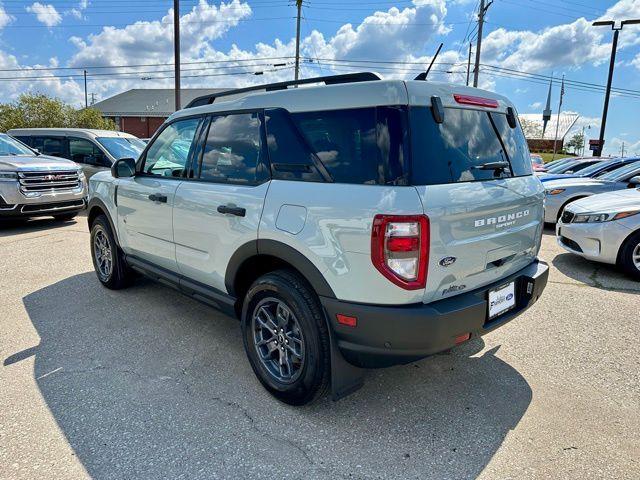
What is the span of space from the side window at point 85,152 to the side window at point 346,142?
934cm

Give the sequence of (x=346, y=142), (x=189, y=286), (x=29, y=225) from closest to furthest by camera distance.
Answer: (x=346, y=142) < (x=189, y=286) < (x=29, y=225)

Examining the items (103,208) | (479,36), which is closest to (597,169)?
(103,208)

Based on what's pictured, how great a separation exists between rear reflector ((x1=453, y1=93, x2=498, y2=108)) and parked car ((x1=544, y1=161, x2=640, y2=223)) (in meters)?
6.10

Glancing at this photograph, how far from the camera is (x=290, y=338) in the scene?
2.77m

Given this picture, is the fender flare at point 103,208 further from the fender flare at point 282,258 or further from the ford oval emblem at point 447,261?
the ford oval emblem at point 447,261

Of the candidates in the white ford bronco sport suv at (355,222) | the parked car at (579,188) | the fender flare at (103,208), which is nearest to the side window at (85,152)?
the fender flare at (103,208)

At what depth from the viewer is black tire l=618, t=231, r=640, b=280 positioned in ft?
17.8

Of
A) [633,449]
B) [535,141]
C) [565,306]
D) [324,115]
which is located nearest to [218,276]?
[324,115]

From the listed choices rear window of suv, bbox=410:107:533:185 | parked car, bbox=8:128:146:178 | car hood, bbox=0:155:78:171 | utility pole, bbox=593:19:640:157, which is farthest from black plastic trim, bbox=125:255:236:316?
utility pole, bbox=593:19:640:157

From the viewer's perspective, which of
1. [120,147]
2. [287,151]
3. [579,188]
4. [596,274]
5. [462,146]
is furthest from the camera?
[120,147]

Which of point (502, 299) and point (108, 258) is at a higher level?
point (502, 299)

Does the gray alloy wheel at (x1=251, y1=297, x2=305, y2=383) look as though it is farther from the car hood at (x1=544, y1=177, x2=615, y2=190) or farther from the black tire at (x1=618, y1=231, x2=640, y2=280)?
the car hood at (x1=544, y1=177, x2=615, y2=190)

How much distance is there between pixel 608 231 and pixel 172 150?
17.3ft

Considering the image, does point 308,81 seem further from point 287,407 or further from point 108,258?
point 108,258
